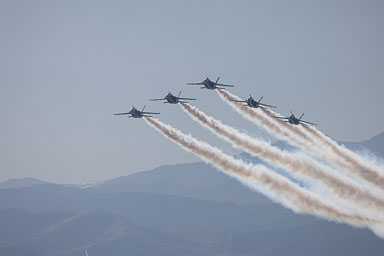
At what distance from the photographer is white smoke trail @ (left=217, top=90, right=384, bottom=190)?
136125mm

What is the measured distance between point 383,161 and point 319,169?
53.7ft

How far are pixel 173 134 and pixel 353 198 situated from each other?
46.6 meters

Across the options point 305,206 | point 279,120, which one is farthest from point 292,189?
point 279,120

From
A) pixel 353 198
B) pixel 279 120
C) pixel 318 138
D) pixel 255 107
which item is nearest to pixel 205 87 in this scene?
pixel 255 107

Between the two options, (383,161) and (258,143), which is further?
(258,143)

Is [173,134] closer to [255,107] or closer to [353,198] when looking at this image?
[255,107]

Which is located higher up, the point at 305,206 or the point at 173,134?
the point at 173,134

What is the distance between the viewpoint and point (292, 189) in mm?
148500

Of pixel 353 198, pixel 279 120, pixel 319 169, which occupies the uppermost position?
pixel 279 120

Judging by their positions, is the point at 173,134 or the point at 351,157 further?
the point at 173,134

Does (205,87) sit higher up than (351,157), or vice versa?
(205,87)

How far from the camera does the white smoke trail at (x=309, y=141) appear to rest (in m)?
136

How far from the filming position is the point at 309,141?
5738 inches

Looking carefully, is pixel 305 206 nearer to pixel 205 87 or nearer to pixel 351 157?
pixel 351 157
